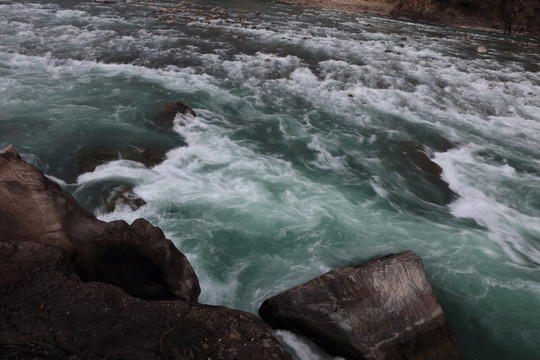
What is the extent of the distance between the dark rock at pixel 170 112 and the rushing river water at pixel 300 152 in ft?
0.77

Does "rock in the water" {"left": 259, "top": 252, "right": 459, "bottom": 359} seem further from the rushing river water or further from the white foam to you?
the white foam

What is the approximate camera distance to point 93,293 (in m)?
3.20

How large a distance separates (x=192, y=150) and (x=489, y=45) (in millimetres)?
21104

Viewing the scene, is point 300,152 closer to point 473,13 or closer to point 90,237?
point 90,237

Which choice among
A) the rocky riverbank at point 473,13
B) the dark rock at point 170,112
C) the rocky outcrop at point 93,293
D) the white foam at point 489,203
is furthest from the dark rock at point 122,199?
the rocky riverbank at point 473,13

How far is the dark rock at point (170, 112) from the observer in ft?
29.9

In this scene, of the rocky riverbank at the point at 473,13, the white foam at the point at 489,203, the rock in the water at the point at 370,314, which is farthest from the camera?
the rocky riverbank at the point at 473,13

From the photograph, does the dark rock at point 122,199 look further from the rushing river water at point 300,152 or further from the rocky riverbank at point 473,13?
the rocky riverbank at point 473,13

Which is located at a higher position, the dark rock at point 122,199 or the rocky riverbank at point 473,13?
the rocky riverbank at point 473,13

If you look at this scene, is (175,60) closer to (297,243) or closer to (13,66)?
(13,66)

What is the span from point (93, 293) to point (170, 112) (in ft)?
22.3

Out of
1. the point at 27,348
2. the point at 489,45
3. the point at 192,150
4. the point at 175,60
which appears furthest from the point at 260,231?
the point at 489,45

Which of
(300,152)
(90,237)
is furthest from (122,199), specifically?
(300,152)

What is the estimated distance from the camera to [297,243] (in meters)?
5.95
